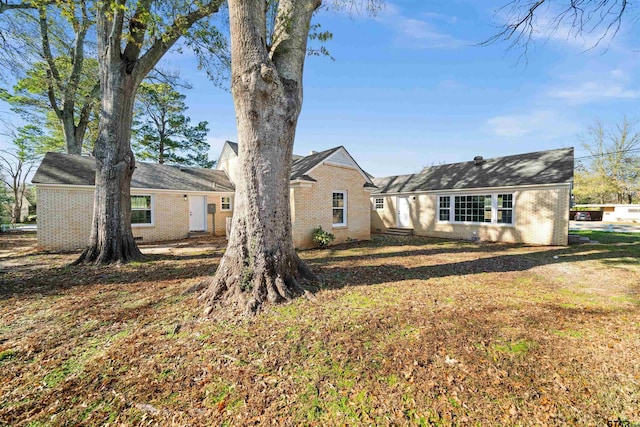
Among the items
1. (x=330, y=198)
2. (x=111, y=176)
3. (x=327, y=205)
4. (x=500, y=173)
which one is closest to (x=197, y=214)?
(x=111, y=176)

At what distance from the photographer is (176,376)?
8.96 feet

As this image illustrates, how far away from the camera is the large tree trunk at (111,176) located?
7852mm

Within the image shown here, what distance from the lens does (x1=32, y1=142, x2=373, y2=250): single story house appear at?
10.7 meters

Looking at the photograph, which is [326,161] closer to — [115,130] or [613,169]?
[115,130]

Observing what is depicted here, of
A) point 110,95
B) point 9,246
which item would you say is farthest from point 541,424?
point 9,246

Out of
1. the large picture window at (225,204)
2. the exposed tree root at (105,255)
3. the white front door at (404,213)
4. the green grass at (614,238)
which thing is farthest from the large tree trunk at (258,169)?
the green grass at (614,238)

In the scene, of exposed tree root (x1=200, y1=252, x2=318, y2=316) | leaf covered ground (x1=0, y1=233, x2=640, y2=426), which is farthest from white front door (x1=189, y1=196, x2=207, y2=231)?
exposed tree root (x1=200, y1=252, x2=318, y2=316)

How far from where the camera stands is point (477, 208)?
1371 centimetres

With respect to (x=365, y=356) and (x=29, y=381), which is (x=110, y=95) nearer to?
(x=29, y=381)

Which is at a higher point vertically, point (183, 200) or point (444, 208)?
point (183, 200)

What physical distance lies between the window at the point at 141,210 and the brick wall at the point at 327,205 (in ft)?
25.2

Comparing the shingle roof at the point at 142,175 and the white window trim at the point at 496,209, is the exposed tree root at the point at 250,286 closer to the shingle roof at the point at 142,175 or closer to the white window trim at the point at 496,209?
the shingle roof at the point at 142,175

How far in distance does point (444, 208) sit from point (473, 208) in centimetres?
147

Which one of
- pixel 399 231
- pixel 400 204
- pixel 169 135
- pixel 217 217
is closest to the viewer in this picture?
pixel 217 217
